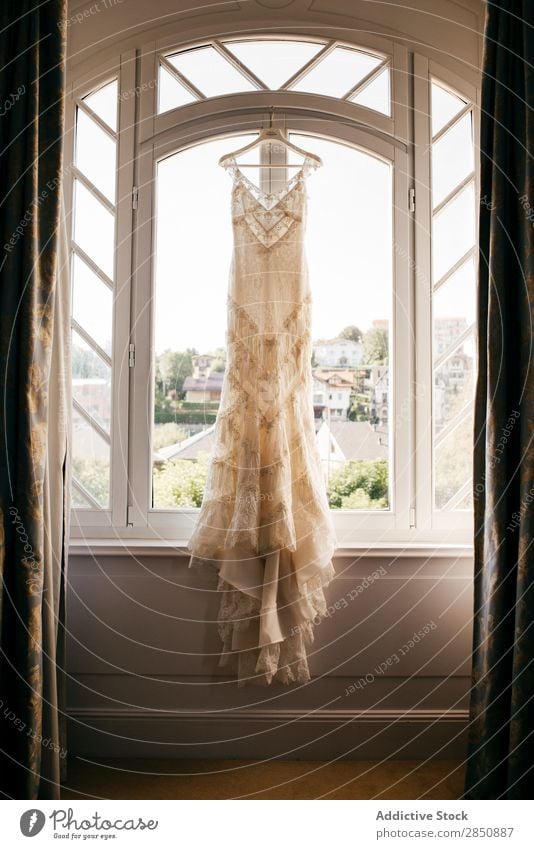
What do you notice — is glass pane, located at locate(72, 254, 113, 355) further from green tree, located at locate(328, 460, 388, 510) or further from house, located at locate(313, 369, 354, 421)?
green tree, located at locate(328, 460, 388, 510)

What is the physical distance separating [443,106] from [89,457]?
195 centimetres

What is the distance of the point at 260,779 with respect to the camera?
2068 mm

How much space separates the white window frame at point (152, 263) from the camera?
236 cm

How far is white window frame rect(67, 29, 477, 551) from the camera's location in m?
2.36

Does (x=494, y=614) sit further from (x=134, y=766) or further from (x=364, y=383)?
(x=134, y=766)

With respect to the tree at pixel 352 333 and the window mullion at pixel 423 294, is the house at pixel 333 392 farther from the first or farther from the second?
the window mullion at pixel 423 294

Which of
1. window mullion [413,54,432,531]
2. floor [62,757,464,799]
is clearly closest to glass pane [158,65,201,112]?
window mullion [413,54,432,531]

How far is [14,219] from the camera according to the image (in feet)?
5.75

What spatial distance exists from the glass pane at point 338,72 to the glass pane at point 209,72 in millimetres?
225

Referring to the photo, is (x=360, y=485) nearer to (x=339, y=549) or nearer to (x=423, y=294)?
(x=339, y=549)

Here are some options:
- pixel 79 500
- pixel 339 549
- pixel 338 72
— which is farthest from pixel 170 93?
pixel 339 549

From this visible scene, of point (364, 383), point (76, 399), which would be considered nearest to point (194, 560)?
point (76, 399)

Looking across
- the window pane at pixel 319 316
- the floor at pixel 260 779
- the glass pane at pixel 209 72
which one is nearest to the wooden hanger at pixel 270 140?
the window pane at pixel 319 316

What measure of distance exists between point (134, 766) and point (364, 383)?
1611 millimetres
